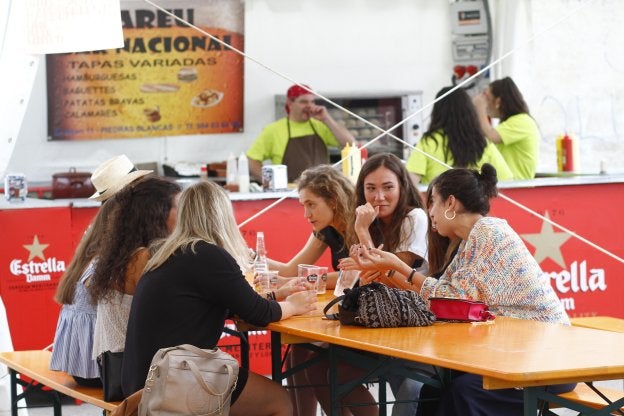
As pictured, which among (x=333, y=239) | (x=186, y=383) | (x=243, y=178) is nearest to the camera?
(x=186, y=383)

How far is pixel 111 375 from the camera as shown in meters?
4.61

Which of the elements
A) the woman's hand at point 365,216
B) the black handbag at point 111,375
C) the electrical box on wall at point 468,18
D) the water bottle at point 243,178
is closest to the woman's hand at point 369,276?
the woman's hand at point 365,216

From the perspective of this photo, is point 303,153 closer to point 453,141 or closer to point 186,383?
point 453,141

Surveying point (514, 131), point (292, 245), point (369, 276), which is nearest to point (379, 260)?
point (369, 276)

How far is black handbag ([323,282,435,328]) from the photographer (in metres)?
4.12

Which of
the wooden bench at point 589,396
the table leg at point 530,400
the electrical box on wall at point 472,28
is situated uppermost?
the electrical box on wall at point 472,28

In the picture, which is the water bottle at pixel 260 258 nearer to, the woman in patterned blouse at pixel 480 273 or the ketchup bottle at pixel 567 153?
the woman in patterned blouse at pixel 480 273

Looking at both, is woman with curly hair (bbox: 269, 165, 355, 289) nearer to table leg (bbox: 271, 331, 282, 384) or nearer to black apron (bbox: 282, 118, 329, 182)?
table leg (bbox: 271, 331, 282, 384)

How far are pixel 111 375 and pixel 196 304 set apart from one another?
1.65 ft

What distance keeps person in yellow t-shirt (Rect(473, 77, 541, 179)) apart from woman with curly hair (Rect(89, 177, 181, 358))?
3930 millimetres

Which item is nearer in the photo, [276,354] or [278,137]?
[276,354]

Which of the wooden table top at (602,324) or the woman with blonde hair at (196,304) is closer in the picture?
the woman with blonde hair at (196,304)

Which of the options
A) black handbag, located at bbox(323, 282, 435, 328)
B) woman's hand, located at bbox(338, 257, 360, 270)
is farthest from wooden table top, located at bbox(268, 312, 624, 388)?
woman's hand, located at bbox(338, 257, 360, 270)

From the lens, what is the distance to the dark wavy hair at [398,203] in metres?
5.41
